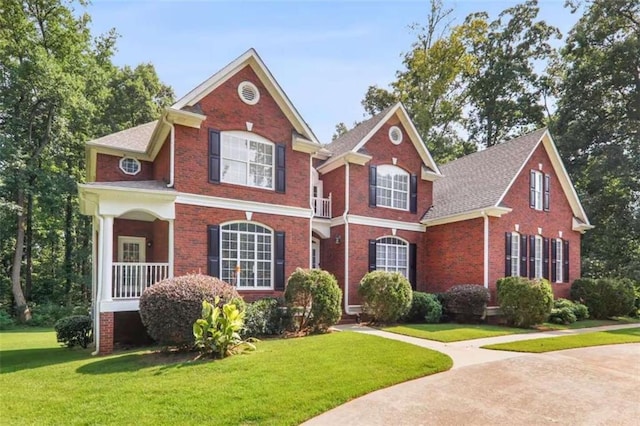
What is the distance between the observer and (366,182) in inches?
648

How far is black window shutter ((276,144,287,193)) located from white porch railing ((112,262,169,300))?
4.54m

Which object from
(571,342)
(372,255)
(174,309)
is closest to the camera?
(174,309)

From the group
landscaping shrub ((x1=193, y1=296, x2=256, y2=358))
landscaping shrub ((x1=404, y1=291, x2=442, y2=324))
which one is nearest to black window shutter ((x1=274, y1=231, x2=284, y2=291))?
landscaping shrub ((x1=193, y1=296, x2=256, y2=358))

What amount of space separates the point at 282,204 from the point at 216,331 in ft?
19.8

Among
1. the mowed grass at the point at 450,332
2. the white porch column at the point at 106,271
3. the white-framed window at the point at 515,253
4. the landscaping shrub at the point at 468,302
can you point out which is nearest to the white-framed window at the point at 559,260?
the white-framed window at the point at 515,253

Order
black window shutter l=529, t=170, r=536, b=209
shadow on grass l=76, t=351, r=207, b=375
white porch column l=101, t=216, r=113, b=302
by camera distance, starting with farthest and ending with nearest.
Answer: black window shutter l=529, t=170, r=536, b=209 → white porch column l=101, t=216, r=113, b=302 → shadow on grass l=76, t=351, r=207, b=375

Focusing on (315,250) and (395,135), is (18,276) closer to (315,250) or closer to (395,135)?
(315,250)

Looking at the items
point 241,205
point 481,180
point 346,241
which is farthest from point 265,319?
point 481,180

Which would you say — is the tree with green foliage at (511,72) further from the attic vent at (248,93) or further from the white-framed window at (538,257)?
the attic vent at (248,93)

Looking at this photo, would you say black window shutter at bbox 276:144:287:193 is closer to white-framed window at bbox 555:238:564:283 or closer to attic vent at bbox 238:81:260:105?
attic vent at bbox 238:81:260:105

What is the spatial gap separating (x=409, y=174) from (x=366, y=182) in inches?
98.1

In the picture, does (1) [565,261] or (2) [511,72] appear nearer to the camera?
(1) [565,261]

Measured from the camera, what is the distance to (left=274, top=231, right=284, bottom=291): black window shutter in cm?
1341

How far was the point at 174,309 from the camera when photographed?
8.77m
